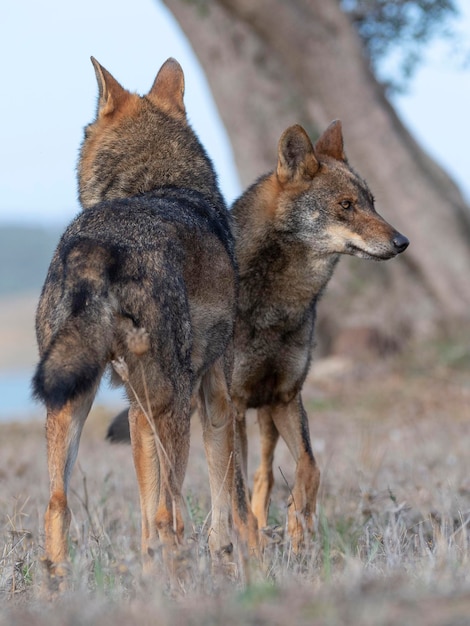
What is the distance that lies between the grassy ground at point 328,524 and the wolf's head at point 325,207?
1465 mm

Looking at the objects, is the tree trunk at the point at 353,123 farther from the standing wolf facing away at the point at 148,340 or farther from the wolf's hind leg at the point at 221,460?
the wolf's hind leg at the point at 221,460

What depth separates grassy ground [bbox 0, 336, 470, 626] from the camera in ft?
9.18

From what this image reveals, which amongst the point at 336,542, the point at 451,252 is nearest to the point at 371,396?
the point at 451,252

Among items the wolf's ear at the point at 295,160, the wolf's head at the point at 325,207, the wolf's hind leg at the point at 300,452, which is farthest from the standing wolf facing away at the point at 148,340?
the wolf's ear at the point at 295,160

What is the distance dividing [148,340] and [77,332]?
28 cm

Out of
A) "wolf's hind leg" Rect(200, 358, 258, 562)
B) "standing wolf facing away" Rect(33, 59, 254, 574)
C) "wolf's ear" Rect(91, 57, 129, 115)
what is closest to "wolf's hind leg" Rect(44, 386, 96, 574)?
"standing wolf facing away" Rect(33, 59, 254, 574)

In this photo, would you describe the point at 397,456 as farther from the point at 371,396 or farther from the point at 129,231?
the point at 129,231

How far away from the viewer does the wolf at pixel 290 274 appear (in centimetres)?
596

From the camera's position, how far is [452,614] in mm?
2627

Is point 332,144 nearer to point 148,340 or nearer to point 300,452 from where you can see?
point 300,452

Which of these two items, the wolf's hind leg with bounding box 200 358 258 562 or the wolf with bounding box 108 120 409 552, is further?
the wolf with bounding box 108 120 409 552

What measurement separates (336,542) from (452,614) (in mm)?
2767

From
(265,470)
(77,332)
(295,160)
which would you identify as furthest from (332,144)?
(77,332)

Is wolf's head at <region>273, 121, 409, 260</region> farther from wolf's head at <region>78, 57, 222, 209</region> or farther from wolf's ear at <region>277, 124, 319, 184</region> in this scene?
wolf's head at <region>78, 57, 222, 209</region>
